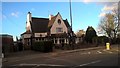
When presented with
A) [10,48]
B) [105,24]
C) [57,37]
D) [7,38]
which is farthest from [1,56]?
[105,24]

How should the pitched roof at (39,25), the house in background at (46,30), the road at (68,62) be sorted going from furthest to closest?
1. the pitched roof at (39,25)
2. the house in background at (46,30)
3. the road at (68,62)

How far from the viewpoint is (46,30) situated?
165 feet

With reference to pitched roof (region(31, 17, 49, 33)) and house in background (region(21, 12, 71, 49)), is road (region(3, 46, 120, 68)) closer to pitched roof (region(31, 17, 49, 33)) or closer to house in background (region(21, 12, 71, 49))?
house in background (region(21, 12, 71, 49))

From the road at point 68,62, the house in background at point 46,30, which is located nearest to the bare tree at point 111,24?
the house in background at point 46,30

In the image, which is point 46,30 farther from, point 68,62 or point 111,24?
point 68,62

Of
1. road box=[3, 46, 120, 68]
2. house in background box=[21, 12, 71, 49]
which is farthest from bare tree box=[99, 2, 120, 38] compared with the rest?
road box=[3, 46, 120, 68]

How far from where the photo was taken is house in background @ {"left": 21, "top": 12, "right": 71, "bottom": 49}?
4828 cm

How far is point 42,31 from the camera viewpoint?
162ft

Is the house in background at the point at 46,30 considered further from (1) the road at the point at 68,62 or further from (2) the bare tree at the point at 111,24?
(1) the road at the point at 68,62

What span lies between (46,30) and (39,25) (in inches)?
94.1

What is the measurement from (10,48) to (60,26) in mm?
16872

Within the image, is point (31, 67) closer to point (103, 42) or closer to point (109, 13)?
point (103, 42)

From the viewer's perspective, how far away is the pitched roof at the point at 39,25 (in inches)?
1956

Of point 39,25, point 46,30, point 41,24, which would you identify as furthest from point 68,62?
point 41,24
